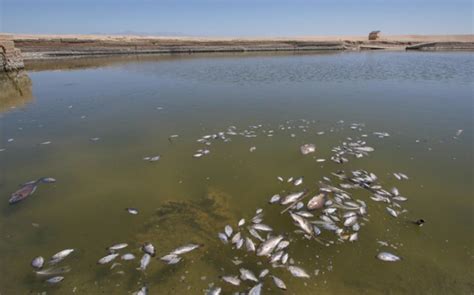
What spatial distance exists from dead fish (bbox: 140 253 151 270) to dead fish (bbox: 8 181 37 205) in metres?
4.09

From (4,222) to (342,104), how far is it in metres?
14.6

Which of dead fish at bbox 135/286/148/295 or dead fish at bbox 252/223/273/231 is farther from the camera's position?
dead fish at bbox 252/223/273/231

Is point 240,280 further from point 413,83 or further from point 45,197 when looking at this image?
point 413,83

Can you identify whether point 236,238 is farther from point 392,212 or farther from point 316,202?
point 392,212

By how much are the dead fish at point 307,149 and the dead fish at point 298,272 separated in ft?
16.5

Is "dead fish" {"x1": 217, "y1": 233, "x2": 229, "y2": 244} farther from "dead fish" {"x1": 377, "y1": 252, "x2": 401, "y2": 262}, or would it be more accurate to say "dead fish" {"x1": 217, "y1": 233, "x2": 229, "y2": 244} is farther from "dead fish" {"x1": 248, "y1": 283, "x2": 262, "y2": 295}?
"dead fish" {"x1": 377, "y1": 252, "x2": 401, "y2": 262}

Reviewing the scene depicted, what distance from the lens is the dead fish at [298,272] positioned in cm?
502

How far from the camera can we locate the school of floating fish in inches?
202

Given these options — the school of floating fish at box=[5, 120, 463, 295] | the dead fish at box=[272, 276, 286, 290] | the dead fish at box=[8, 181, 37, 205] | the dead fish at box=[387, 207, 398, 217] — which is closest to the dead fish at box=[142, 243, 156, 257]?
the school of floating fish at box=[5, 120, 463, 295]

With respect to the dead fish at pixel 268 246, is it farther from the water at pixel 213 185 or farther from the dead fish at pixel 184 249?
the dead fish at pixel 184 249

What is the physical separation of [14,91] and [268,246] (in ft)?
69.9

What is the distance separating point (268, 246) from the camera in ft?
→ 18.1

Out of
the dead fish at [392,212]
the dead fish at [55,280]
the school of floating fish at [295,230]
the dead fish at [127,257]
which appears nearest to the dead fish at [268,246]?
the school of floating fish at [295,230]

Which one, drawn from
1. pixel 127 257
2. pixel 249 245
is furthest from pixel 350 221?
pixel 127 257
